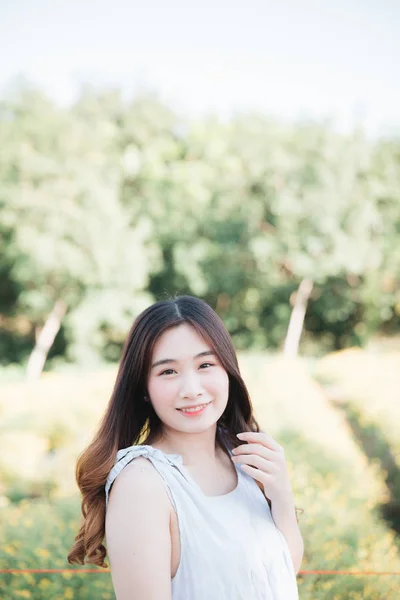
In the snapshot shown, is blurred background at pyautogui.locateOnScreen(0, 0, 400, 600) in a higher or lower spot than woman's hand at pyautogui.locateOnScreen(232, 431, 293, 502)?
higher

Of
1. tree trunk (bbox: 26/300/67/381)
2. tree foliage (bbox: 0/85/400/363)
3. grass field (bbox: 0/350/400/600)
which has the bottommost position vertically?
grass field (bbox: 0/350/400/600)

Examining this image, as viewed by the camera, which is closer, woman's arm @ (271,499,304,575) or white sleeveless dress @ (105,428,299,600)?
white sleeveless dress @ (105,428,299,600)

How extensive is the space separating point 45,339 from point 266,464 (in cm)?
1066

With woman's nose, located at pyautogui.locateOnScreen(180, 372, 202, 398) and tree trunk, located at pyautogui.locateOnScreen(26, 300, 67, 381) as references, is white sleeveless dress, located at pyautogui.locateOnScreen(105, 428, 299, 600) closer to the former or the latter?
woman's nose, located at pyautogui.locateOnScreen(180, 372, 202, 398)

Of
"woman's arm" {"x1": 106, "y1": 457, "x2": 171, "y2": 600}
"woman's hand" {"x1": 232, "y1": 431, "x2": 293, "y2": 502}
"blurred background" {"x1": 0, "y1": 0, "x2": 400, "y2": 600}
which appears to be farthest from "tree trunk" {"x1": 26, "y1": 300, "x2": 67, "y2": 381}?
"woman's arm" {"x1": 106, "y1": 457, "x2": 171, "y2": 600}

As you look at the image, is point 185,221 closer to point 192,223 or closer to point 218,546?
point 192,223

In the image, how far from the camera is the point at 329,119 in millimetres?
11578

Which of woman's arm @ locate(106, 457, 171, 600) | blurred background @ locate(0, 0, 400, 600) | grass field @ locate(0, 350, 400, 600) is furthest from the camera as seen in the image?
blurred background @ locate(0, 0, 400, 600)

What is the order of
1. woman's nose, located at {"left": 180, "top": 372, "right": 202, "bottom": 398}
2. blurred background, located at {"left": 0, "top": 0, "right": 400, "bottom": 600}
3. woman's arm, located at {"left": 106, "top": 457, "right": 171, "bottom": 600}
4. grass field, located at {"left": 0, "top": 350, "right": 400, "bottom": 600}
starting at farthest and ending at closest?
blurred background, located at {"left": 0, "top": 0, "right": 400, "bottom": 600} → grass field, located at {"left": 0, "top": 350, "right": 400, "bottom": 600} → woman's nose, located at {"left": 180, "top": 372, "right": 202, "bottom": 398} → woman's arm, located at {"left": 106, "top": 457, "right": 171, "bottom": 600}

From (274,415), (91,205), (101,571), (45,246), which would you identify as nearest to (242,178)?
(91,205)

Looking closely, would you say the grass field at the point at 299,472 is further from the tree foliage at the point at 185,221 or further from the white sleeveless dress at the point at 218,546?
the tree foliage at the point at 185,221

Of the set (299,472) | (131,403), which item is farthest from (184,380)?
(299,472)

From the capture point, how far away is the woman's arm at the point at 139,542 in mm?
831

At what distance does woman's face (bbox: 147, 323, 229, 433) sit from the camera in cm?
102
